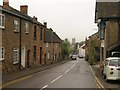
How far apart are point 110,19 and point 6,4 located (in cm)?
1143

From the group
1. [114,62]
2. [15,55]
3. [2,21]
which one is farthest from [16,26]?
[114,62]

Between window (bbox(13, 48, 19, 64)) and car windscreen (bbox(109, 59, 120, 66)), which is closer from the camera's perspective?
Answer: car windscreen (bbox(109, 59, 120, 66))

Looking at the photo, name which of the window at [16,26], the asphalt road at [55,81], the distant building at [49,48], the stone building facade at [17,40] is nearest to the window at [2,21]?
the stone building facade at [17,40]

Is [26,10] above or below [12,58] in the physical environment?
above

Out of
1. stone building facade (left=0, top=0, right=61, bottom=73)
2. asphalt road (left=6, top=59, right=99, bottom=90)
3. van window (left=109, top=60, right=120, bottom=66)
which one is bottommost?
asphalt road (left=6, top=59, right=99, bottom=90)

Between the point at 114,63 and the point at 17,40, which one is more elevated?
the point at 17,40

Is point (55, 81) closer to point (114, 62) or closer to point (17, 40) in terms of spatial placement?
point (114, 62)

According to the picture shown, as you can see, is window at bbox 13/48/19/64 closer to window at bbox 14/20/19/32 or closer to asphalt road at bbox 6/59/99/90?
window at bbox 14/20/19/32

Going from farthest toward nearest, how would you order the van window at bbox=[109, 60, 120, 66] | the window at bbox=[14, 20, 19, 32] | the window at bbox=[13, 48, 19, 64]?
1. the window at bbox=[13, 48, 19, 64]
2. the window at bbox=[14, 20, 19, 32]
3. the van window at bbox=[109, 60, 120, 66]

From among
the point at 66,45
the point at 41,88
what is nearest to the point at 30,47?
the point at 41,88

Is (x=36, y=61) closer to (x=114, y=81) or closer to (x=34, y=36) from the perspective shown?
(x=34, y=36)

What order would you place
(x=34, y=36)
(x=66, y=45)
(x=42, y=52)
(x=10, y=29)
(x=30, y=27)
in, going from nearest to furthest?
(x=10, y=29) < (x=30, y=27) < (x=34, y=36) < (x=42, y=52) < (x=66, y=45)

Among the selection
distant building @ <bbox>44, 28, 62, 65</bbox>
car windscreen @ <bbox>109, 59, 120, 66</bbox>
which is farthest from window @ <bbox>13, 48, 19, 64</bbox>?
distant building @ <bbox>44, 28, 62, 65</bbox>

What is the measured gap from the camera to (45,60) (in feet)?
160
